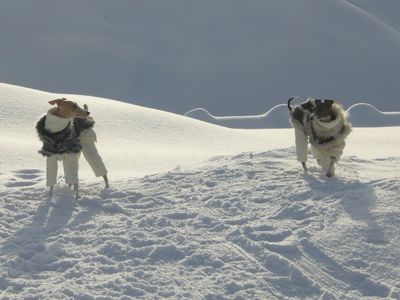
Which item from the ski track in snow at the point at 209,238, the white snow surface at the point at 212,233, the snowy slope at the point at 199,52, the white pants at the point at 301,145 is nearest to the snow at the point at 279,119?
Answer: the white snow surface at the point at 212,233

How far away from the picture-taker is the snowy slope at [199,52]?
32500 mm

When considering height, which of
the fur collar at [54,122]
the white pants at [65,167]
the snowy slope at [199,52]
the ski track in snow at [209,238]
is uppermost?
the snowy slope at [199,52]

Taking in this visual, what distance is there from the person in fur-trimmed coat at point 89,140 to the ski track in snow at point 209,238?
7.1 inches

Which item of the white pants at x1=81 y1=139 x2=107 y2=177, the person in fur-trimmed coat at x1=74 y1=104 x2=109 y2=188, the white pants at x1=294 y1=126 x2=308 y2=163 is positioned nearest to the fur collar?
the person in fur-trimmed coat at x1=74 y1=104 x2=109 y2=188

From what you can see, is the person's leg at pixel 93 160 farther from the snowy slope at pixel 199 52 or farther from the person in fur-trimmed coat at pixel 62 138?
the snowy slope at pixel 199 52

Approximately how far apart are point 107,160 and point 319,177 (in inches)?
113

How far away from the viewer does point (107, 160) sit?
807cm

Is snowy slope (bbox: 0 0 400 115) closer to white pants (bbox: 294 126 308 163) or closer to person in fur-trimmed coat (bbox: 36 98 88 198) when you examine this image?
white pants (bbox: 294 126 308 163)

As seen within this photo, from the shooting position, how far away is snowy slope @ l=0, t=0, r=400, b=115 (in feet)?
107

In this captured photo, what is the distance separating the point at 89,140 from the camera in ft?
19.5

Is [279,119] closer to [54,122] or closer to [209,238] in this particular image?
[54,122]

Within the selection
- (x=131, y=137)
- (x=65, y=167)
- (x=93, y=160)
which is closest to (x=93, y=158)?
(x=93, y=160)

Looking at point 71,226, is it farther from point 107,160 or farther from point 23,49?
point 23,49

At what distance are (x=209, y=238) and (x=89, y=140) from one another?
158cm
